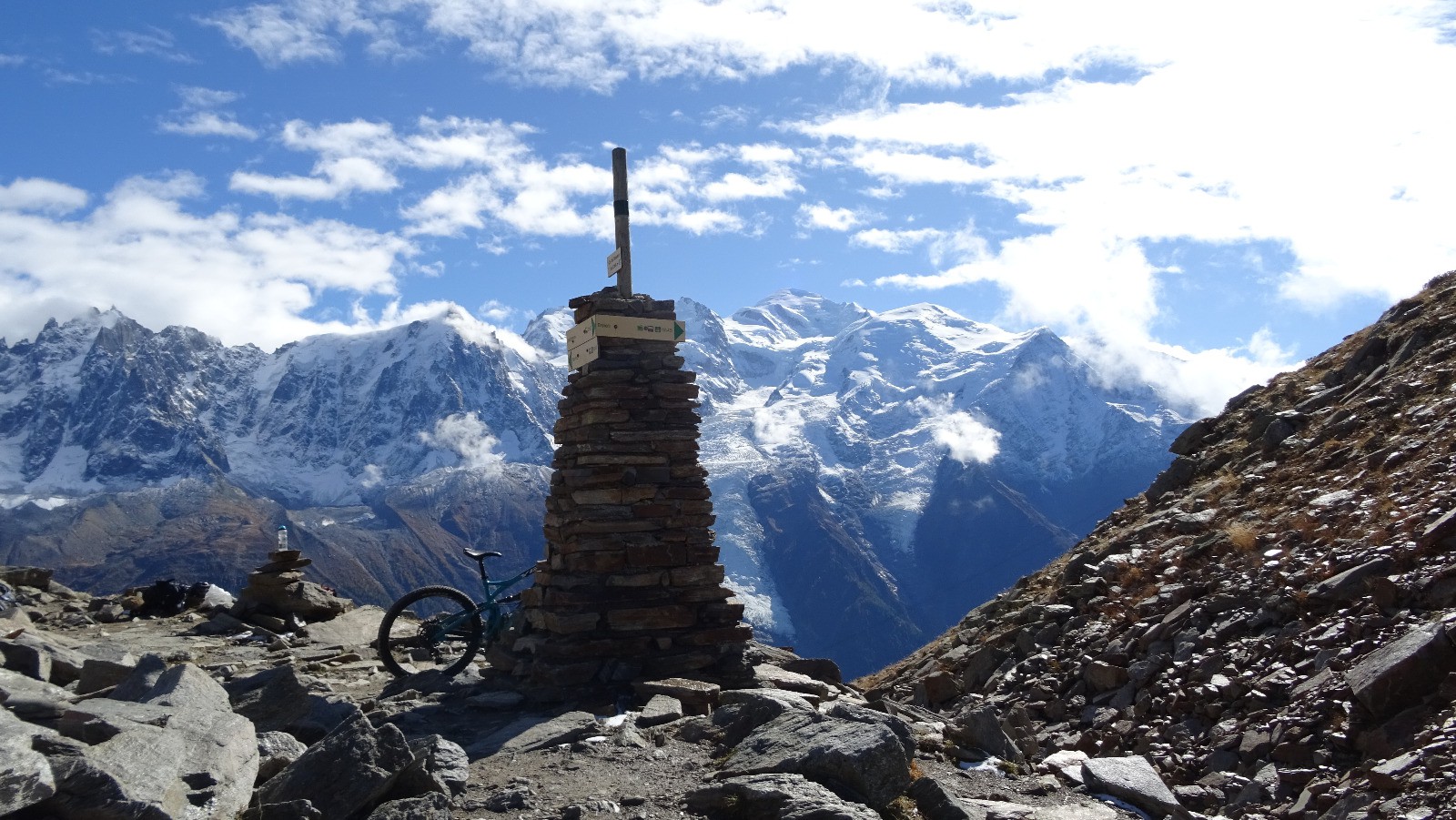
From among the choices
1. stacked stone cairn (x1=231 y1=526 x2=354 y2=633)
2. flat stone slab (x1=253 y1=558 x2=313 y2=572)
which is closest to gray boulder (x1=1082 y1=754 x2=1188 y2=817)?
stacked stone cairn (x1=231 y1=526 x2=354 y2=633)

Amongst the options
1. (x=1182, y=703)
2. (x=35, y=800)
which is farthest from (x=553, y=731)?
(x=1182, y=703)

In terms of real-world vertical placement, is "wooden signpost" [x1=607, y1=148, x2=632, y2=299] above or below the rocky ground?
above

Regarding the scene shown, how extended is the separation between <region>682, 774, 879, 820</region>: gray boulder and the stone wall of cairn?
560 cm

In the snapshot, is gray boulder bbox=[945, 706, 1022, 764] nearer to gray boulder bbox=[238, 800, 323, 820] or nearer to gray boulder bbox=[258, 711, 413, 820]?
gray boulder bbox=[258, 711, 413, 820]

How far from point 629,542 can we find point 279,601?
1169cm

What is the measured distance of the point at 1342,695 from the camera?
10898mm

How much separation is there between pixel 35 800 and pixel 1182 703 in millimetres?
10532

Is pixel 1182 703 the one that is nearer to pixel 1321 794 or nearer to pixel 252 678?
pixel 1321 794

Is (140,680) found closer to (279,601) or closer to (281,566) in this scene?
(279,601)

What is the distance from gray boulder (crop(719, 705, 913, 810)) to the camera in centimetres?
934

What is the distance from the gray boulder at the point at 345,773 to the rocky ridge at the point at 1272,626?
5754mm

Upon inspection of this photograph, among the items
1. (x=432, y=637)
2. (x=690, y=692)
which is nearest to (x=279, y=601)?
(x=432, y=637)

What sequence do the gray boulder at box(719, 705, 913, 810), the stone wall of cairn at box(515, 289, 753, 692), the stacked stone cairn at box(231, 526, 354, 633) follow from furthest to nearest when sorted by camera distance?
the stacked stone cairn at box(231, 526, 354, 633), the stone wall of cairn at box(515, 289, 753, 692), the gray boulder at box(719, 705, 913, 810)

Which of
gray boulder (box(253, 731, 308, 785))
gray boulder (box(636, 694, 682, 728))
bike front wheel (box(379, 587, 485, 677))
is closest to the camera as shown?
gray boulder (box(253, 731, 308, 785))
